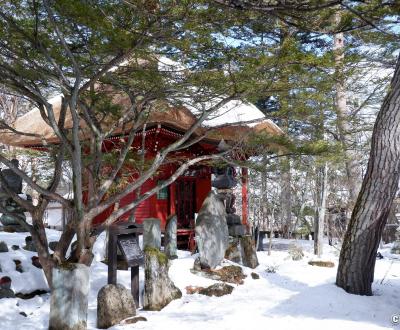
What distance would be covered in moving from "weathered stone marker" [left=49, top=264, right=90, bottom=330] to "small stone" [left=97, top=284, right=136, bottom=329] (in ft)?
0.96

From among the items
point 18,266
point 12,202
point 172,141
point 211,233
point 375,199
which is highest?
point 172,141

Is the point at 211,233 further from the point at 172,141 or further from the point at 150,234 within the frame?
the point at 172,141

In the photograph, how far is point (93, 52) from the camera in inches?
203

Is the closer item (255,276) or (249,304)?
(249,304)

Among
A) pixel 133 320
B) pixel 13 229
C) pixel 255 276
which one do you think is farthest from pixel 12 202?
pixel 255 276

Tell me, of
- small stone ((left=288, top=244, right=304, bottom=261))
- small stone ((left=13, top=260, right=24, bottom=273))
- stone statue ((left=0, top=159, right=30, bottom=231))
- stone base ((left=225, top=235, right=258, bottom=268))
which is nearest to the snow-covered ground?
small stone ((left=13, top=260, right=24, bottom=273))

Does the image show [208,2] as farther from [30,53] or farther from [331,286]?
[331,286]

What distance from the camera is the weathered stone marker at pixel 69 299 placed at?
4570 mm

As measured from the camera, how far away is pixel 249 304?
5746 millimetres

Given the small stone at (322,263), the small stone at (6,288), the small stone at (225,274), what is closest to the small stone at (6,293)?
the small stone at (6,288)

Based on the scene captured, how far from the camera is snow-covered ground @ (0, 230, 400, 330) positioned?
15.9 ft

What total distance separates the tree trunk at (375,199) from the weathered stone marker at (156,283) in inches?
102

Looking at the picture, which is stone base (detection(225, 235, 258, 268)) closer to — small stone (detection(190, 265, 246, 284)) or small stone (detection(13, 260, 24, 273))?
small stone (detection(190, 265, 246, 284))

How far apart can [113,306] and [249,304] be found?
186 centimetres
